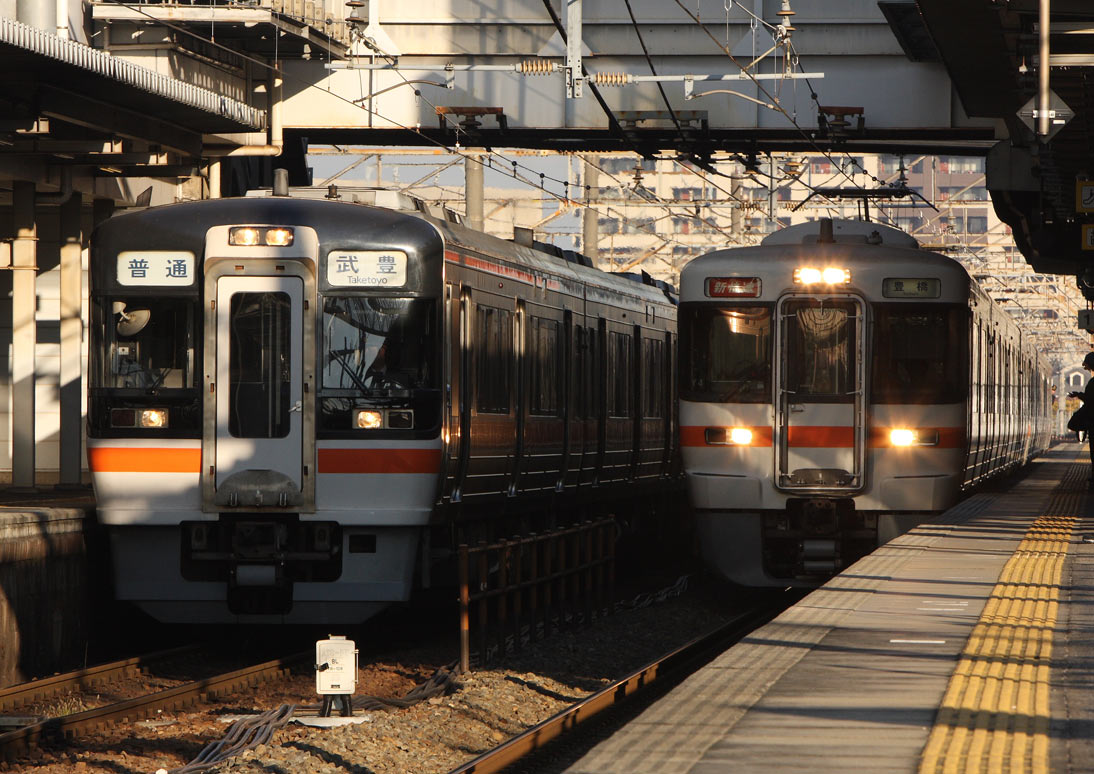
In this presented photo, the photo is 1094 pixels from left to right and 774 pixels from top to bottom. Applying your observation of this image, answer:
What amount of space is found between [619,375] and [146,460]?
7.86 meters

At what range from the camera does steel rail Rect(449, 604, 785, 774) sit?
26.4 ft

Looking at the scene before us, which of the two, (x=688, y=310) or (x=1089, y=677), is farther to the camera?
(x=688, y=310)

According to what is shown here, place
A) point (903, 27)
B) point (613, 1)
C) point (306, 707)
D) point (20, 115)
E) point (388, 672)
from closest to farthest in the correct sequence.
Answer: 1. point (306, 707)
2. point (388, 672)
3. point (20, 115)
4. point (903, 27)
5. point (613, 1)

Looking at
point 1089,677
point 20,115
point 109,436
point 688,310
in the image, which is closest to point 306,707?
point 109,436

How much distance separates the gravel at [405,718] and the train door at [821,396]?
1.68m

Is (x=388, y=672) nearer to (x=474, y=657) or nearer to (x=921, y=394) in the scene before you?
(x=474, y=657)

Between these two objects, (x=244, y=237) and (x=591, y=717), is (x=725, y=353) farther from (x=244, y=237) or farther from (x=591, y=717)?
(x=591, y=717)

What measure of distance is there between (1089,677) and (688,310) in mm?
7802

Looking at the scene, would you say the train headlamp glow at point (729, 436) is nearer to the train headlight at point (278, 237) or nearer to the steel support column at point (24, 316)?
the train headlight at point (278, 237)

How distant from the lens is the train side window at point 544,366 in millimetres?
14898

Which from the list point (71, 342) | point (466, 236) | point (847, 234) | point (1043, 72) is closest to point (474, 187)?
point (71, 342)

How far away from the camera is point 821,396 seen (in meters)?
14.0

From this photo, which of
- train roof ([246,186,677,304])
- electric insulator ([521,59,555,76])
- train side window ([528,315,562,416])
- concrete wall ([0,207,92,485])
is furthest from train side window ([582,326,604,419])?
concrete wall ([0,207,92,485])

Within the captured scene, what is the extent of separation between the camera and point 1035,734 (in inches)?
223
